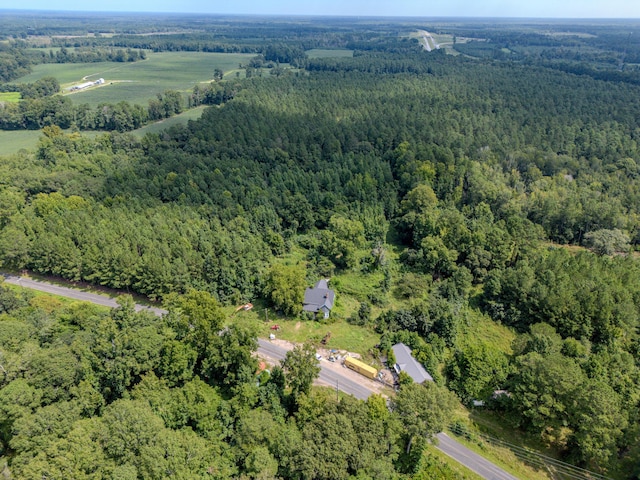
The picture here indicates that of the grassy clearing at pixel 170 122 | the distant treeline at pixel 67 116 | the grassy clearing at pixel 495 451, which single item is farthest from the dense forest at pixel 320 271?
the grassy clearing at pixel 170 122

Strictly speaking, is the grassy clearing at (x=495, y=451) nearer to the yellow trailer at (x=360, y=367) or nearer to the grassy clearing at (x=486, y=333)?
the yellow trailer at (x=360, y=367)

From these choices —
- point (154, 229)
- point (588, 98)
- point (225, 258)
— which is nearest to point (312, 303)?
point (225, 258)

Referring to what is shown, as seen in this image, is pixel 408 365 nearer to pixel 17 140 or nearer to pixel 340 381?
pixel 340 381

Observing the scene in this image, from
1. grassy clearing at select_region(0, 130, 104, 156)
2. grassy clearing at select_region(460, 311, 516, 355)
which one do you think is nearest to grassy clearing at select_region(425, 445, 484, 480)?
grassy clearing at select_region(460, 311, 516, 355)

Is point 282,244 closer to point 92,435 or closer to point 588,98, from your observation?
point 92,435

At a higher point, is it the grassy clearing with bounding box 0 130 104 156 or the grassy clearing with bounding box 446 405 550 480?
the grassy clearing with bounding box 0 130 104 156

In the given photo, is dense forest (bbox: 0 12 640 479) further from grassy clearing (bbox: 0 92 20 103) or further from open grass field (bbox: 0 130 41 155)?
grassy clearing (bbox: 0 92 20 103)

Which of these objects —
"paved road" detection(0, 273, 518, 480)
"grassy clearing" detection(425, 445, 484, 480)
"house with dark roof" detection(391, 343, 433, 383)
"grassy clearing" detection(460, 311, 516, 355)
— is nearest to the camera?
"grassy clearing" detection(425, 445, 484, 480)
